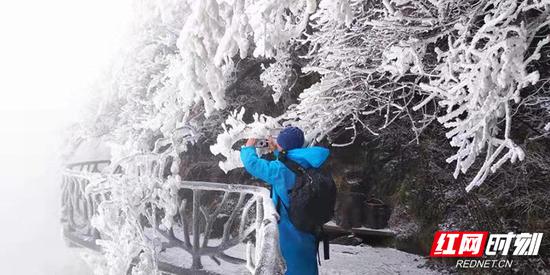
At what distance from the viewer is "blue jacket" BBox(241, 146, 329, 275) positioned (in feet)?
10.1

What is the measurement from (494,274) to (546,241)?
3.12 ft

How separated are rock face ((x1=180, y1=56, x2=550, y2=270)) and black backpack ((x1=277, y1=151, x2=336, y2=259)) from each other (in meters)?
4.80

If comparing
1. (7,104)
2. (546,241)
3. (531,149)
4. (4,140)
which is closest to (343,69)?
(531,149)

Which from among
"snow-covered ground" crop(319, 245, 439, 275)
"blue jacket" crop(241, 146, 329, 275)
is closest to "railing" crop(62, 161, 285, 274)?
"blue jacket" crop(241, 146, 329, 275)

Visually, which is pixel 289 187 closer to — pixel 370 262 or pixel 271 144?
pixel 271 144

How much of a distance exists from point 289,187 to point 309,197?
0.17 m

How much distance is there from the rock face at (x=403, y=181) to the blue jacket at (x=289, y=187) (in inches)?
191

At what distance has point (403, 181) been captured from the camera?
31.3ft

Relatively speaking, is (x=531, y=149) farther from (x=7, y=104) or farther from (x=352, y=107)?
(x=7, y=104)

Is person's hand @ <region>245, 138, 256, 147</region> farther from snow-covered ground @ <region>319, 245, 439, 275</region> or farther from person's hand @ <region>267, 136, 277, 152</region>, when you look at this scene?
snow-covered ground @ <region>319, 245, 439, 275</region>

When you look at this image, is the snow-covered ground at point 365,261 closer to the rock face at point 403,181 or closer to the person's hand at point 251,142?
the rock face at point 403,181

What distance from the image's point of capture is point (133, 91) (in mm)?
7852

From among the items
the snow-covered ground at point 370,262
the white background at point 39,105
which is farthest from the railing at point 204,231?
the white background at point 39,105

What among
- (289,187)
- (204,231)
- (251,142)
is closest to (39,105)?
(204,231)
